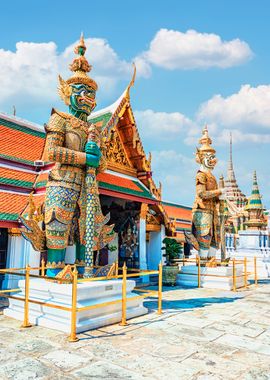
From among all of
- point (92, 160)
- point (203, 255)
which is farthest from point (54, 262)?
point (203, 255)

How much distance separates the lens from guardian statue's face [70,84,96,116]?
21.4ft

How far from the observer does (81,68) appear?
6.73m

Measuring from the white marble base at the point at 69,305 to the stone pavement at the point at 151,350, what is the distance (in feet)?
0.56

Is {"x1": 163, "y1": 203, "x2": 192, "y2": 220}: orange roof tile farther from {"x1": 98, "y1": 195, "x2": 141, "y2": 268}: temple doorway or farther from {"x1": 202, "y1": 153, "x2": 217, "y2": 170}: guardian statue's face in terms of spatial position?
{"x1": 202, "y1": 153, "x2": 217, "y2": 170}: guardian statue's face

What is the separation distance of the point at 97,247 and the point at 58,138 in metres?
2.22

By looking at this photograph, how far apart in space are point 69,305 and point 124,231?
22.2 ft

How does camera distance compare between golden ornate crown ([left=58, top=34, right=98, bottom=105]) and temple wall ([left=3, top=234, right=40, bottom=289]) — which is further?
temple wall ([left=3, top=234, right=40, bottom=289])

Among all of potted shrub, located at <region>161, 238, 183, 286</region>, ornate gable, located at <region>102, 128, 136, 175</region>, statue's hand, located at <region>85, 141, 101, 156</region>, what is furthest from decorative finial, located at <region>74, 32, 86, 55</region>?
potted shrub, located at <region>161, 238, 183, 286</region>

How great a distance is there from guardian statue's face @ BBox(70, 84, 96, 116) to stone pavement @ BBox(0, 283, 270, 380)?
13.4 feet

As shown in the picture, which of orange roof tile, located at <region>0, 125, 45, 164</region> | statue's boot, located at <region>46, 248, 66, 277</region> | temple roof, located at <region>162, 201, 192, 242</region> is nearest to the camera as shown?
statue's boot, located at <region>46, 248, 66, 277</region>

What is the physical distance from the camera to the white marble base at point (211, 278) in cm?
1013

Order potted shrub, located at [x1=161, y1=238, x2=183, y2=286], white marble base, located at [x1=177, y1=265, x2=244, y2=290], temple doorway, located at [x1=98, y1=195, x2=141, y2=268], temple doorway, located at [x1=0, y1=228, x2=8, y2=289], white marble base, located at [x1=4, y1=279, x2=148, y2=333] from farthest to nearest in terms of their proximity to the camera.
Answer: temple doorway, located at [x1=98, y1=195, x2=141, y2=268]
potted shrub, located at [x1=161, y1=238, x2=183, y2=286]
white marble base, located at [x1=177, y1=265, x2=244, y2=290]
temple doorway, located at [x1=0, y1=228, x2=8, y2=289]
white marble base, located at [x1=4, y1=279, x2=148, y2=333]

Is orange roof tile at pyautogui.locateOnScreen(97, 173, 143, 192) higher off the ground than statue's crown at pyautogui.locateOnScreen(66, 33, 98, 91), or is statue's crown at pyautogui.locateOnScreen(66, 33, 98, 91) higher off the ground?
statue's crown at pyautogui.locateOnScreen(66, 33, 98, 91)

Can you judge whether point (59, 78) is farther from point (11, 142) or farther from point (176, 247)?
point (176, 247)
